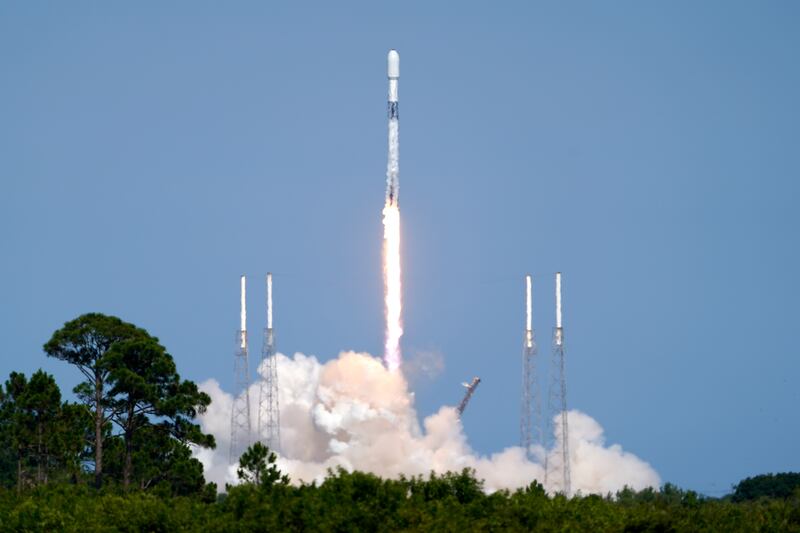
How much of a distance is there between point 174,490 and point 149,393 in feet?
26.1

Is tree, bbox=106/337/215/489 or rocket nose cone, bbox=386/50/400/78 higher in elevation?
rocket nose cone, bbox=386/50/400/78

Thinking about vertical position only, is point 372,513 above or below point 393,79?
below

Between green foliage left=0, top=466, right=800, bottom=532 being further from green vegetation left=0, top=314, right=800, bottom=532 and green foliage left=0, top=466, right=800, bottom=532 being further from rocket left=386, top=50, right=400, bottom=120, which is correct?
rocket left=386, top=50, right=400, bottom=120

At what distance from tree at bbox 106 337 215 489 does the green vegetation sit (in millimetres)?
108

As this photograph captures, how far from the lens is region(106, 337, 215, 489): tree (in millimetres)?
137375

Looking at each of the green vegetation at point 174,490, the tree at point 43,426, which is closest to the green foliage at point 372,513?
the green vegetation at point 174,490

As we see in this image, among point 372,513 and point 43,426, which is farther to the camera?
point 43,426

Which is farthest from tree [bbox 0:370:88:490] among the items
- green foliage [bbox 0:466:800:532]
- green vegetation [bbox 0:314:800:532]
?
green foliage [bbox 0:466:800:532]

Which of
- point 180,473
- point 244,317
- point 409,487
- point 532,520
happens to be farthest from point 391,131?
point 532,520

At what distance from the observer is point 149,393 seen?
137250 mm

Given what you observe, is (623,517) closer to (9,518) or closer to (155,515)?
(155,515)

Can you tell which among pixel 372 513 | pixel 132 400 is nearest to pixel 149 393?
pixel 132 400

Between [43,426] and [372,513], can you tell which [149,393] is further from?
[372,513]

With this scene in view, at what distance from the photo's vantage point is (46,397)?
5408 inches
